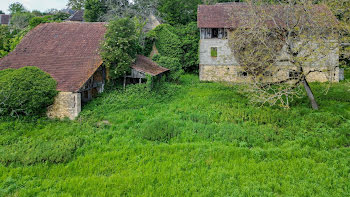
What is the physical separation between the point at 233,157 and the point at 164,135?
360cm

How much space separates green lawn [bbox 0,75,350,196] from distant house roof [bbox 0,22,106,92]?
7.10ft

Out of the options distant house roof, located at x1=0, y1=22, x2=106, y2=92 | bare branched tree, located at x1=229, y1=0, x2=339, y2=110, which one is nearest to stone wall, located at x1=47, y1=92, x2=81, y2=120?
distant house roof, located at x1=0, y1=22, x2=106, y2=92

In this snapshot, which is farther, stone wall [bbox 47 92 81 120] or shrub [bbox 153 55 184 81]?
shrub [bbox 153 55 184 81]

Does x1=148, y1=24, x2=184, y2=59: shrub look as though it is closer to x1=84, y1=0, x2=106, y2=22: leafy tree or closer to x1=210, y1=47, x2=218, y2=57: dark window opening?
x1=210, y1=47, x2=218, y2=57: dark window opening

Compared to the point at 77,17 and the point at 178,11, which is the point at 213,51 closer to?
the point at 178,11

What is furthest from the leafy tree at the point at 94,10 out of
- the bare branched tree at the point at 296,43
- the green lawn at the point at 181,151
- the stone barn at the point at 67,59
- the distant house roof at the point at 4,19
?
the distant house roof at the point at 4,19

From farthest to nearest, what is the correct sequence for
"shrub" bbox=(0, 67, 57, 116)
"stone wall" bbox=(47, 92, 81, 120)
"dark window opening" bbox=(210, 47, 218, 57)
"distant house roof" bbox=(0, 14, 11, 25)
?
"distant house roof" bbox=(0, 14, 11, 25)
"dark window opening" bbox=(210, 47, 218, 57)
"stone wall" bbox=(47, 92, 81, 120)
"shrub" bbox=(0, 67, 57, 116)

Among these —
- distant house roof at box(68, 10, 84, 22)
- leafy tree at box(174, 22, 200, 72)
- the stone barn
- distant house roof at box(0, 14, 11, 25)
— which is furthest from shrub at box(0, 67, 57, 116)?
distant house roof at box(0, 14, 11, 25)

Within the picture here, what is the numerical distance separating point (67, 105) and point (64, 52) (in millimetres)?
5740

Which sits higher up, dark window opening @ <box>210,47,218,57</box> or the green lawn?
dark window opening @ <box>210,47,218,57</box>

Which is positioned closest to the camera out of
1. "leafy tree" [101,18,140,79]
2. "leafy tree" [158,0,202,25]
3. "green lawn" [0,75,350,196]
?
"green lawn" [0,75,350,196]

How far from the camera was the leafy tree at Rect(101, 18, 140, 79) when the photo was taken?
17359 millimetres

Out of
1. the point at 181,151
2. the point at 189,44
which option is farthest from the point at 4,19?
the point at 181,151

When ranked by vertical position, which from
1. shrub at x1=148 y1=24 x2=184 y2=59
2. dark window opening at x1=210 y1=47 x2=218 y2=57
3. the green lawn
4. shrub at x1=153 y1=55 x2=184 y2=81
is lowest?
the green lawn
